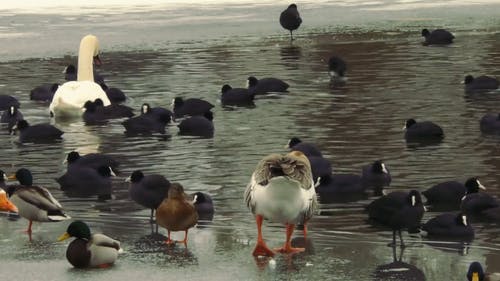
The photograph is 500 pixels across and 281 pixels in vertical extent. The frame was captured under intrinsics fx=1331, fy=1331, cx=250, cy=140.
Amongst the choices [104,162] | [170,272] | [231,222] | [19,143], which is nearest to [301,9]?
[19,143]

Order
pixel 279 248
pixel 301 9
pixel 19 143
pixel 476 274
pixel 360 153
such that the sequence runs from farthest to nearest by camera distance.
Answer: pixel 301 9
pixel 19 143
pixel 360 153
pixel 279 248
pixel 476 274

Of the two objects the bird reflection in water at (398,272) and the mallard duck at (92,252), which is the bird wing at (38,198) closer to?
the mallard duck at (92,252)

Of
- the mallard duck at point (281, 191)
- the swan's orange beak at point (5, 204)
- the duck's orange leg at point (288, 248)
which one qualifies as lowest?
the duck's orange leg at point (288, 248)

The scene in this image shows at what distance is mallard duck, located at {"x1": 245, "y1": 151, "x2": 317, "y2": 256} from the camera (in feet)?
43.2

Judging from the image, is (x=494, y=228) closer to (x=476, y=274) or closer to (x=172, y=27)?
(x=476, y=274)

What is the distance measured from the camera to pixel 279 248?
45.8 feet

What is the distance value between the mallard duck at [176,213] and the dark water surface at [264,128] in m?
0.25

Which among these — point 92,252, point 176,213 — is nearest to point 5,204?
point 176,213

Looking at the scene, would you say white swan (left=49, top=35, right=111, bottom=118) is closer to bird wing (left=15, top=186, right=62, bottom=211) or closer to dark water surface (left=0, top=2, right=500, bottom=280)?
dark water surface (left=0, top=2, right=500, bottom=280)

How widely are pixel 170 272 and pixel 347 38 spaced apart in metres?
27.3

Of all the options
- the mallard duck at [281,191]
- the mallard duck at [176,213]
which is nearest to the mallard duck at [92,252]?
the mallard duck at [176,213]

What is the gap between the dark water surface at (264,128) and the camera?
13.5m

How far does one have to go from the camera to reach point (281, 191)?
13.3 meters

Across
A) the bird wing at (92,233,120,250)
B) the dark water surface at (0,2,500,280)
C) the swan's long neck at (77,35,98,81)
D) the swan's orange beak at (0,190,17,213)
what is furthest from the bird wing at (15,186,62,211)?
the swan's long neck at (77,35,98,81)
